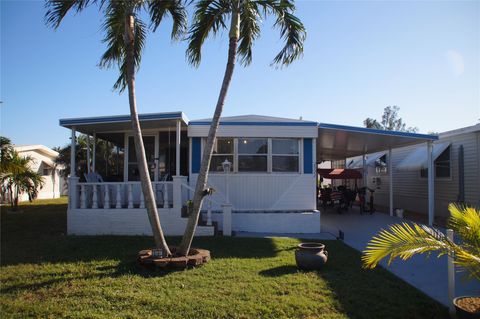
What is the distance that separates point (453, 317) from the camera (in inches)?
187

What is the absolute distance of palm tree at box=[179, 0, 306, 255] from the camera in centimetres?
709

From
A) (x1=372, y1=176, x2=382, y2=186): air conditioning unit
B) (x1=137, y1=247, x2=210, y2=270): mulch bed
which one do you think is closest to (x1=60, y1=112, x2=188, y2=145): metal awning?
(x1=137, y1=247, x2=210, y2=270): mulch bed

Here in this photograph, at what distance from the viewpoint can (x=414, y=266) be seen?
7230mm

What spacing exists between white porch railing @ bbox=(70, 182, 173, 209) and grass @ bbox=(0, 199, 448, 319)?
196 centimetres

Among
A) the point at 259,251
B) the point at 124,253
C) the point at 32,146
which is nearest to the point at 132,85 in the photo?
the point at 124,253

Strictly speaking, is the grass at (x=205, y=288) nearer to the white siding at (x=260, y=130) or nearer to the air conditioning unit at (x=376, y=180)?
the white siding at (x=260, y=130)

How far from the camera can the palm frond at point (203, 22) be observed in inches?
295

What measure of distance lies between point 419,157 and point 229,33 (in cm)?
1190

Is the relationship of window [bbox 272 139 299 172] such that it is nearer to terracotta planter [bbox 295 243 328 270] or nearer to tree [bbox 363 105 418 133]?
terracotta planter [bbox 295 243 328 270]

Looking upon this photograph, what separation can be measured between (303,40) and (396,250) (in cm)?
509

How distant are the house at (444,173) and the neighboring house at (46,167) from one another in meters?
22.6

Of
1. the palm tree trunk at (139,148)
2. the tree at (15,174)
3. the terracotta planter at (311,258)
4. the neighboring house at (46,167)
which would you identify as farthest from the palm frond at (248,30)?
the neighboring house at (46,167)

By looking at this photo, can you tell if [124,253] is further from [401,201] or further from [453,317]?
[401,201]

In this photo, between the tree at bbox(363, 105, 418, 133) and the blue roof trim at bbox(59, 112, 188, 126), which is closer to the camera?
the blue roof trim at bbox(59, 112, 188, 126)
